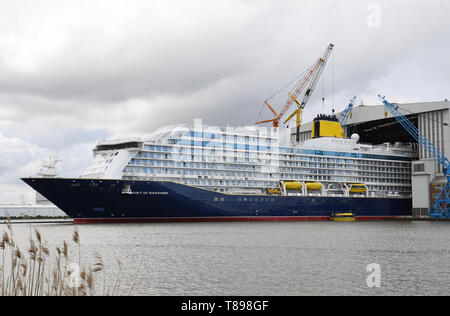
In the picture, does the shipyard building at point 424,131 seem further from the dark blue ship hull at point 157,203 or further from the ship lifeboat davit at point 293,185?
the ship lifeboat davit at point 293,185

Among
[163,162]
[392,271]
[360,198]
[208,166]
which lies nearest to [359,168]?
[360,198]

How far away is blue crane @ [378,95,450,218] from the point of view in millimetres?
77875

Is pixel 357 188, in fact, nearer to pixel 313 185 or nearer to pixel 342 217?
pixel 342 217

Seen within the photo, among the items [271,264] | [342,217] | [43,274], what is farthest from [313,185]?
[43,274]

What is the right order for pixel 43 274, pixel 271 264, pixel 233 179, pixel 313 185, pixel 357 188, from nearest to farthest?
pixel 43 274 < pixel 271 264 < pixel 233 179 < pixel 313 185 < pixel 357 188

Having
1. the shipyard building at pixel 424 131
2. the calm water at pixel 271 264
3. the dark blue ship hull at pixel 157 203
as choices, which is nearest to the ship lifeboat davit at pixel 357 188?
the dark blue ship hull at pixel 157 203

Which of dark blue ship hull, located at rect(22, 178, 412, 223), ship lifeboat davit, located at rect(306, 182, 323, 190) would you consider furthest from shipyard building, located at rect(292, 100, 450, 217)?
dark blue ship hull, located at rect(22, 178, 412, 223)

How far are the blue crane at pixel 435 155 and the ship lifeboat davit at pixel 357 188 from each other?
40.9 ft

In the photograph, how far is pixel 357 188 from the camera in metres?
77.9

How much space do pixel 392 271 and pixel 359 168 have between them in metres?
60.9

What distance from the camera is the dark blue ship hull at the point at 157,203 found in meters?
54.0

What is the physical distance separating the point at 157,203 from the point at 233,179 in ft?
45.5

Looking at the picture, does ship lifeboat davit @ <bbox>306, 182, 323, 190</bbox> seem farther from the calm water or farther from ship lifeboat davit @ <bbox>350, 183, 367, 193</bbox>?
the calm water
